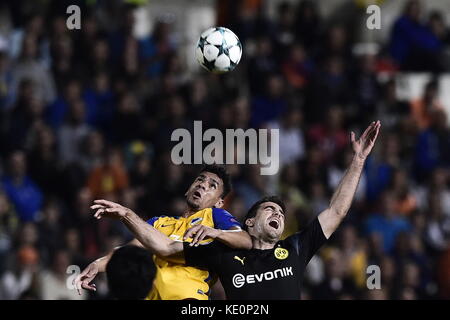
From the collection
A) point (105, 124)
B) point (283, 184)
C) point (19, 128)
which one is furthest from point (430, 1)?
point (19, 128)

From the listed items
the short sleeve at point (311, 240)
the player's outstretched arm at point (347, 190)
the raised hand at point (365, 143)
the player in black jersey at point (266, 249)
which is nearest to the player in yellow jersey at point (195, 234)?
the player in black jersey at point (266, 249)

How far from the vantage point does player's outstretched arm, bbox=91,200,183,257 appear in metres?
7.86

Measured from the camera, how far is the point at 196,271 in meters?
8.57

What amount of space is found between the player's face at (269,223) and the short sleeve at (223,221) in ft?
0.50

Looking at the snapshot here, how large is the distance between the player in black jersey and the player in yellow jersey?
105 mm

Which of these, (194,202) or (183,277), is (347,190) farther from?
(183,277)

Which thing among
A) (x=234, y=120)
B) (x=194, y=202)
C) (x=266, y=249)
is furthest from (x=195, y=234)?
(x=234, y=120)

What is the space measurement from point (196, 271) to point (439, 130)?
786 cm

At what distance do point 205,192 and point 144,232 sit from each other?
913mm

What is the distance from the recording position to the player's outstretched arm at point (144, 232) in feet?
25.8

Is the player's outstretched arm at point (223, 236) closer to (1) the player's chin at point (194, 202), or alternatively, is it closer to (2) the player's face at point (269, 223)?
(2) the player's face at point (269, 223)

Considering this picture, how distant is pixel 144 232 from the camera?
8234mm
